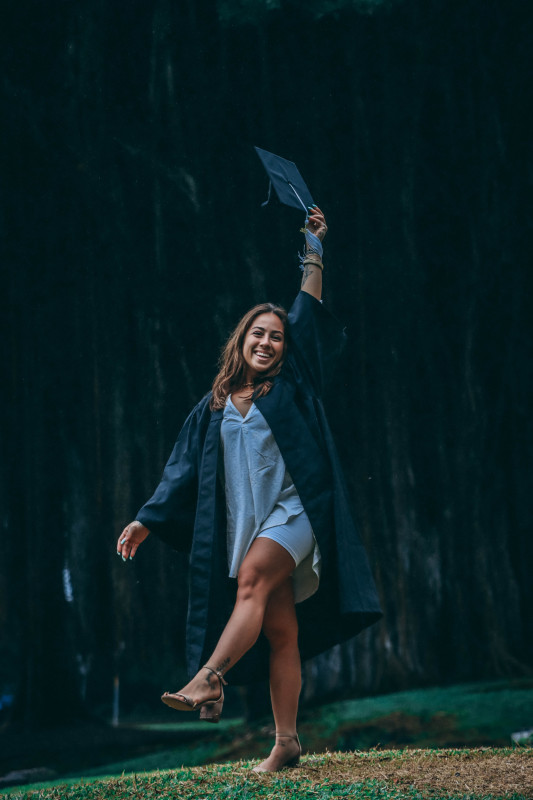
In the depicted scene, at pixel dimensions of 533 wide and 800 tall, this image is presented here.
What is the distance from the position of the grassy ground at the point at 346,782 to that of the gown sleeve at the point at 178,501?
2.96 feet

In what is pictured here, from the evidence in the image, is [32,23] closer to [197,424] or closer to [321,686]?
[197,424]

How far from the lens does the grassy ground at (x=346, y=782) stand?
2852 mm

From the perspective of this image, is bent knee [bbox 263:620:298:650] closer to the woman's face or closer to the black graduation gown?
the black graduation gown

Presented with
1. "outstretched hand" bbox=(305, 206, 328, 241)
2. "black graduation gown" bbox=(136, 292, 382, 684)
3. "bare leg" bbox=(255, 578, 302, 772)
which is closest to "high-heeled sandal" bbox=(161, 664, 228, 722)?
"black graduation gown" bbox=(136, 292, 382, 684)

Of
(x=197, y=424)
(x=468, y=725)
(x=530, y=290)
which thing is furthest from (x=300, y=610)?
(x=530, y=290)

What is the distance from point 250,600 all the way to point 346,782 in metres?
0.73

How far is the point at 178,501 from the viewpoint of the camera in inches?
135

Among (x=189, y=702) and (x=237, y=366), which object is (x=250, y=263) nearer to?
(x=237, y=366)

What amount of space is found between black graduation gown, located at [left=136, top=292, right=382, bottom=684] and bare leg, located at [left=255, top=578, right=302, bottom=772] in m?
0.15

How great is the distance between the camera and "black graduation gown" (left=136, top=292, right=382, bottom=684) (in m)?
3.27

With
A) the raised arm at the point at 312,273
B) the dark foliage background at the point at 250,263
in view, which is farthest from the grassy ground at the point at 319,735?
the raised arm at the point at 312,273

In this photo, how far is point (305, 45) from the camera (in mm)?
6656

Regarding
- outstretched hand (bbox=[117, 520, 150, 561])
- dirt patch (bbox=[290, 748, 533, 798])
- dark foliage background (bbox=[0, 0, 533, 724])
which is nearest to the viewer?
dirt patch (bbox=[290, 748, 533, 798])

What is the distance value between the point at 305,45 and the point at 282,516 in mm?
4679
